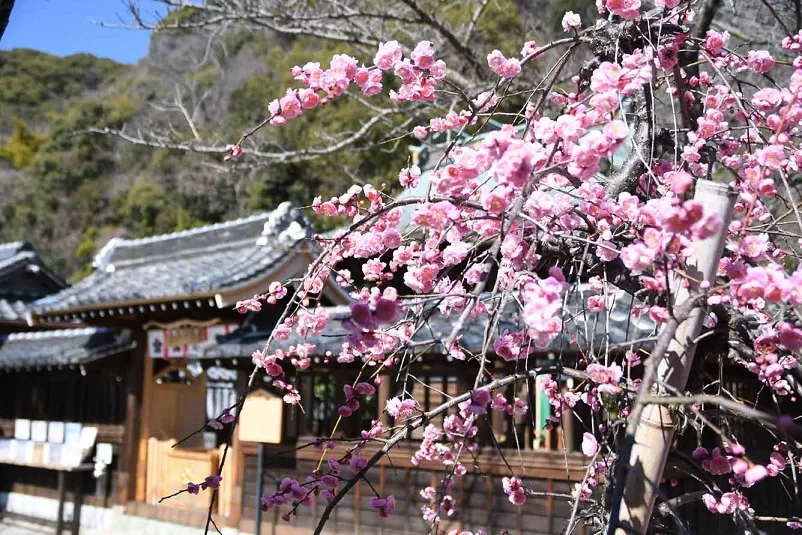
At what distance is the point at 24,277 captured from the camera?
1519 centimetres

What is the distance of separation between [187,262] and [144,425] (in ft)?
7.32

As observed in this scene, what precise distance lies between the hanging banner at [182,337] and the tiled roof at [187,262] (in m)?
0.53

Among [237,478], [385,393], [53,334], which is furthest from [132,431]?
[385,393]

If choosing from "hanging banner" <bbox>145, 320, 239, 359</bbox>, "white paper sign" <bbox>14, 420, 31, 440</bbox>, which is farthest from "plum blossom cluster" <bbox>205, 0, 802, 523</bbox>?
"white paper sign" <bbox>14, 420, 31, 440</bbox>

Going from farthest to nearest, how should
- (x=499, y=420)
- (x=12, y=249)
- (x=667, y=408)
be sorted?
1. (x=12, y=249)
2. (x=499, y=420)
3. (x=667, y=408)

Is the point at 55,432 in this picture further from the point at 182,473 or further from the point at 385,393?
the point at 385,393

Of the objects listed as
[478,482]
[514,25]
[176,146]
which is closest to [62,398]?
[176,146]

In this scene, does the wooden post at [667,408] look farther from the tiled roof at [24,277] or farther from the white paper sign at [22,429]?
the tiled roof at [24,277]

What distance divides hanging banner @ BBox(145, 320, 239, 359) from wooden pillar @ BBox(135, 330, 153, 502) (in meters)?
0.15

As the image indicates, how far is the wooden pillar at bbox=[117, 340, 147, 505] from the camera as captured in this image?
9.86 metres

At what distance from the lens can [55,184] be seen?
33.1 metres

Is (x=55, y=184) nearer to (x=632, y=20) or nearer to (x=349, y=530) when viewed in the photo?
(x=349, y=530)

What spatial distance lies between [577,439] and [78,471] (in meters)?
7.35

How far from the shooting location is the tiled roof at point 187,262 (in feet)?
27.4
